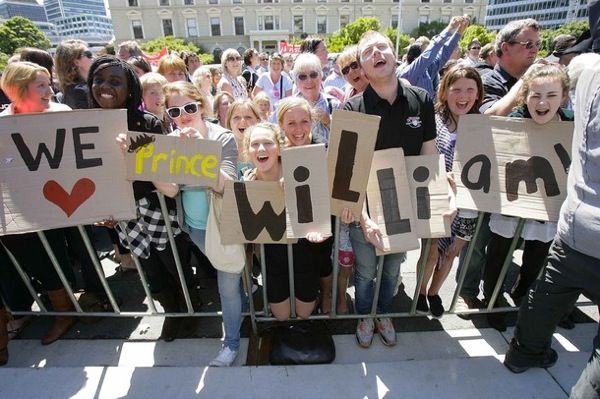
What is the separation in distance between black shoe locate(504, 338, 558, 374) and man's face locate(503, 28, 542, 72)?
7.43 feet

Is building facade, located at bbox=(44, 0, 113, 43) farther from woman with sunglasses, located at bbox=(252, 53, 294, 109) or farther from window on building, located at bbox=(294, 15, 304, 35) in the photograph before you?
woman with sunglasses, located at bbox=(252, 53, 294, 109)

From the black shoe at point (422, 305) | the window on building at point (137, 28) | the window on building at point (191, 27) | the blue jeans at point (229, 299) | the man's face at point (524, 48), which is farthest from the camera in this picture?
the window on building at point (191, 27)

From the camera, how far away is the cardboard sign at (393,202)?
2093mm

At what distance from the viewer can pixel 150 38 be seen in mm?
58688

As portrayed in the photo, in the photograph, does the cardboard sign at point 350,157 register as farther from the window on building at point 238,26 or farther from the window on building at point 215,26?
the window on building at point 215,26

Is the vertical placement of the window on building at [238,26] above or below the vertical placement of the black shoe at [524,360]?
above

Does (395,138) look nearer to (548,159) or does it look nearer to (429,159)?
(429,159)

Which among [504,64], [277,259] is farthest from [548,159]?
[277,259]

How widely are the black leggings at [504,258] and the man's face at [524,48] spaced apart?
151cm

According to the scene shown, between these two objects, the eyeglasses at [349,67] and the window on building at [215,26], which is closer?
the eyeglasses at [349,67]

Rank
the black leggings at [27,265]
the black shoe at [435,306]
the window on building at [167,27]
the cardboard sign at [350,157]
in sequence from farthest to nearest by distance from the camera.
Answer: the window on building at [167,27], the black shoe at [435,306], the black leggings at [27,265], the cardboard sign at [350,157]

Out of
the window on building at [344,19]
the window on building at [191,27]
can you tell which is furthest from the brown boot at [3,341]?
the window on building at [191,27]

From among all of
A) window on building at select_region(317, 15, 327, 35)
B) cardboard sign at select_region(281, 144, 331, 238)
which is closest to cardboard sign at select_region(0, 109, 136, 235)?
cardboard sign at select_region(281, 144, 331, 238)

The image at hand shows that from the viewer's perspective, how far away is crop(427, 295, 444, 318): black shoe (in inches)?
104
